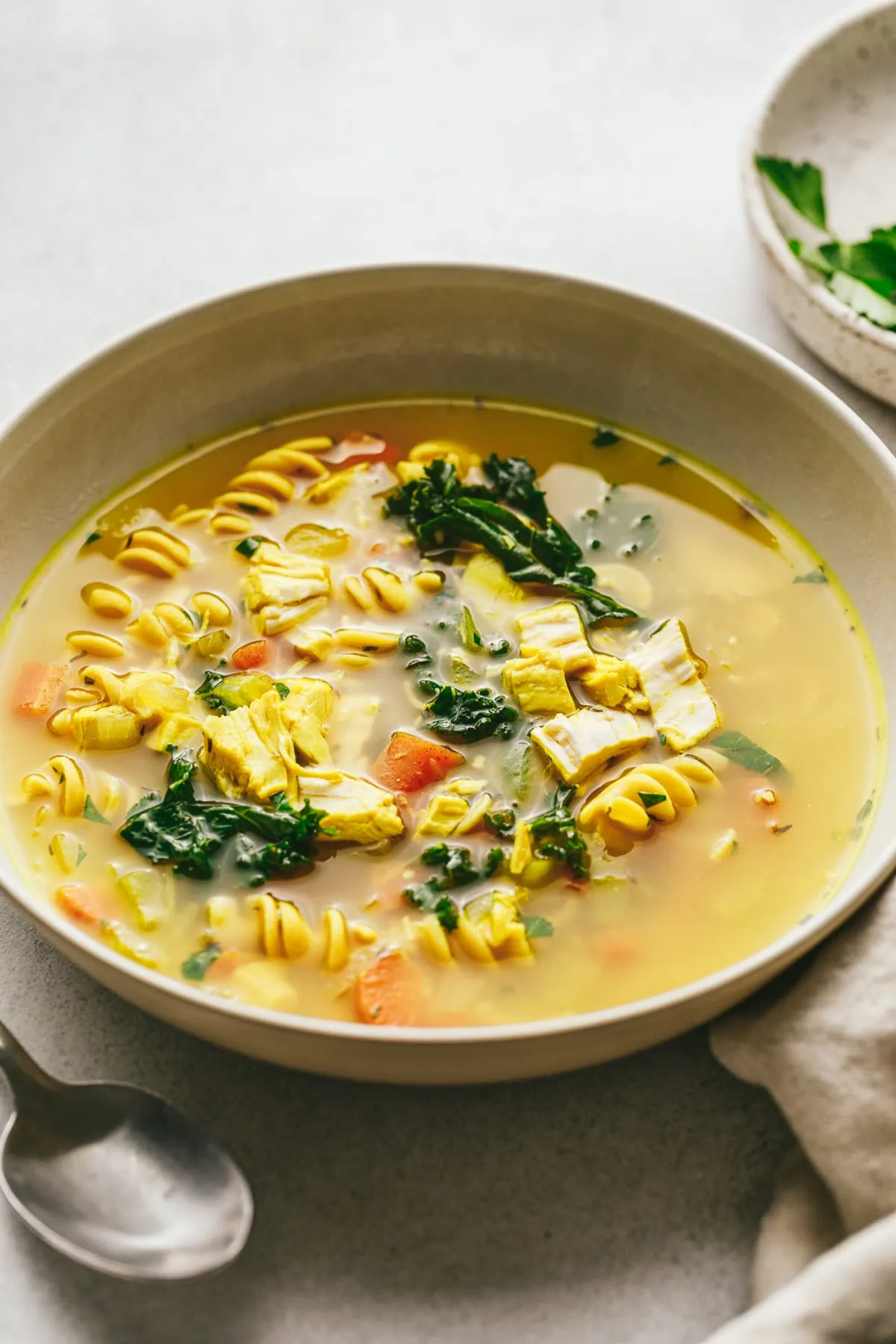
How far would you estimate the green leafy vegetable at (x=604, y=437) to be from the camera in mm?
3918

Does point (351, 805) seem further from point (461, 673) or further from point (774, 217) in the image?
point (774, 217)

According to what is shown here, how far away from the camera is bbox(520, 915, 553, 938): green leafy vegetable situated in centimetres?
293

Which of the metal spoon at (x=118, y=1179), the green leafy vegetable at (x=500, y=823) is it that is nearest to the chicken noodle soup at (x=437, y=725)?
the green leafy vegetable at (x=500, y=823)

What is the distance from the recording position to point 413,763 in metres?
3.18

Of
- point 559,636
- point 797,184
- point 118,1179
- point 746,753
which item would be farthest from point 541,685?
point 797,184

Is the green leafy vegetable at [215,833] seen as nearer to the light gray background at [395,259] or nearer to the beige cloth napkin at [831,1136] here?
the light gray background at [395,259]

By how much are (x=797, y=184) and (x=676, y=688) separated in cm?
190

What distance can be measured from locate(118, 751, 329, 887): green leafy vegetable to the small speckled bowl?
2124 millimetres

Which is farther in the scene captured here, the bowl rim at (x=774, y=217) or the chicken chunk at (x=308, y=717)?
the bowl rim at (x=774, y=217)

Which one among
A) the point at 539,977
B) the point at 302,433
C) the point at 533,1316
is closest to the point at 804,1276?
the point at 533,1316

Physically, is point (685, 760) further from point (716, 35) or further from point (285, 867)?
point (716, 35)

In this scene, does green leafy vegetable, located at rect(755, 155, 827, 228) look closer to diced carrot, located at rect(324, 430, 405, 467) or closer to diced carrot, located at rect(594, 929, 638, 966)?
Result: diced carrot, located at rect(324, 430, 405, 467)

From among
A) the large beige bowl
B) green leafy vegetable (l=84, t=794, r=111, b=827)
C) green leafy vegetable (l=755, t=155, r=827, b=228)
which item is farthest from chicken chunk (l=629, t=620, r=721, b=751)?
green leafy vegetable (l=755, t=155, r=827, b=228)

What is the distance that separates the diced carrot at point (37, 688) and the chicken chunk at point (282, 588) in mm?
483
